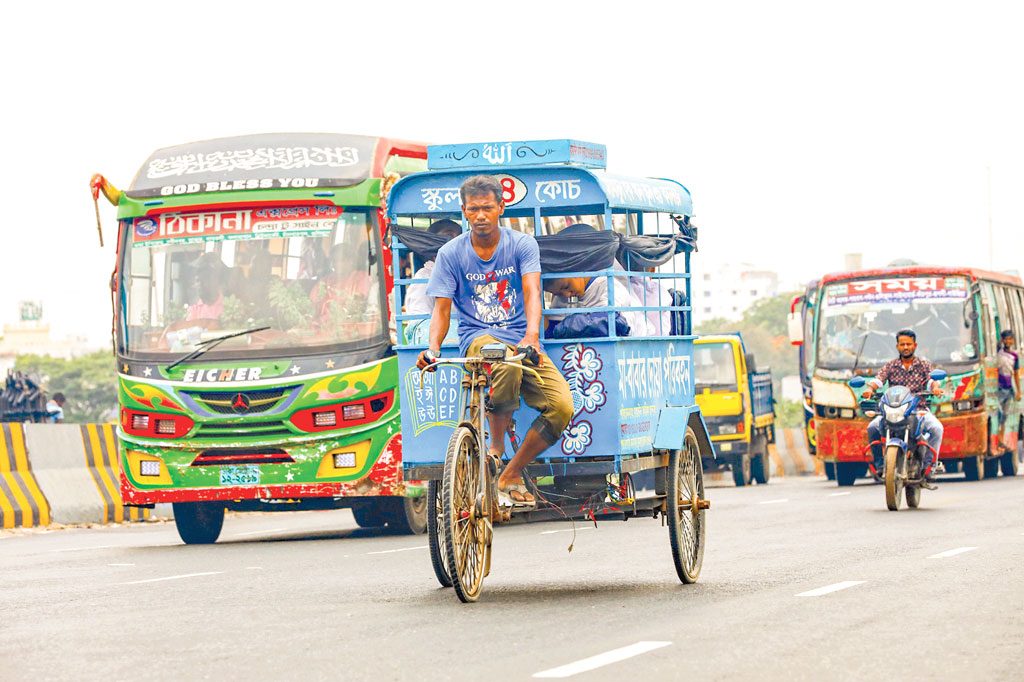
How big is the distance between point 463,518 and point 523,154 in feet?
9.34

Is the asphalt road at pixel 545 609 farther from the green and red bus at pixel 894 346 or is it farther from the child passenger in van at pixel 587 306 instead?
the green and red bus at pixel 894 346

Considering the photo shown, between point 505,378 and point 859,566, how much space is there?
3.16 metres

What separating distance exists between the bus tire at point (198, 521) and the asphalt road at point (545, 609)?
0.67m

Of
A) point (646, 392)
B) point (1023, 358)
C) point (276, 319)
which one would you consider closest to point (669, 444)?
point (646, 392)

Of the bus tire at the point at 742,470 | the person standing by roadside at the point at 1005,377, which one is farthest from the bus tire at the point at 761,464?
the person standing by roadside at the point at 1005,377

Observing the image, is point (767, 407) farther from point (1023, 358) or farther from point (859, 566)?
point (859, 566)

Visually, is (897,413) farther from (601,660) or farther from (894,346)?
(601,660)

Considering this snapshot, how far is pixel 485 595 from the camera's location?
10469 millimetres

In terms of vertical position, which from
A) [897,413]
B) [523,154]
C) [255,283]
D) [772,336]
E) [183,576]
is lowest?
[183,576]

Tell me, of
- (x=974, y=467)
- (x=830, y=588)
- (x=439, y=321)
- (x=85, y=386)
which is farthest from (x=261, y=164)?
(x=85, y=386)

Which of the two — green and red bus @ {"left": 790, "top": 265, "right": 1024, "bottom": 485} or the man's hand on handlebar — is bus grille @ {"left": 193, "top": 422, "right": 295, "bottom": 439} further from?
green and red bus @ {"left": 790, "top": 265, "right": 1024, "bottom": 485}

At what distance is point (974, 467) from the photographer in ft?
91.9

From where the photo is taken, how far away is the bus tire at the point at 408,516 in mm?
17172

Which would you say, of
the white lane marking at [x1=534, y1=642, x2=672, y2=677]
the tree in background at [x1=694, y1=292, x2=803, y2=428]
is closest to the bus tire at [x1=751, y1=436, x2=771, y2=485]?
the white lane marking at [x1=534, y1=642, x2=672, y2=677]
